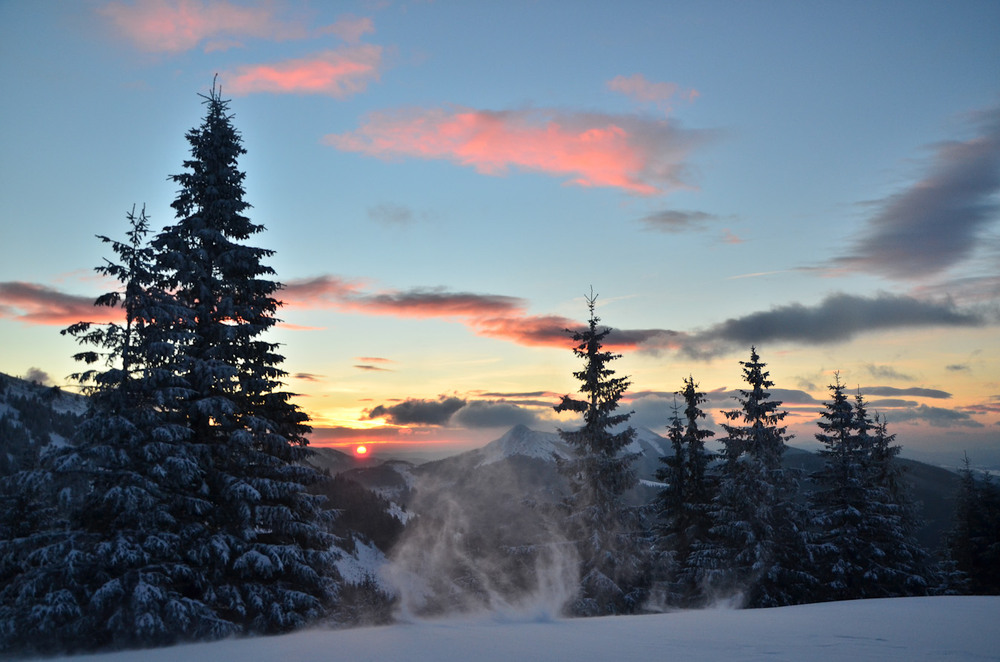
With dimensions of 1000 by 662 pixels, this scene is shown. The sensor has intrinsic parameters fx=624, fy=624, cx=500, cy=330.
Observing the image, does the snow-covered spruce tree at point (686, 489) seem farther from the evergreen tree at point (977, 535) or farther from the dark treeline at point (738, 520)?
the evergreen tree at point (977, 535)

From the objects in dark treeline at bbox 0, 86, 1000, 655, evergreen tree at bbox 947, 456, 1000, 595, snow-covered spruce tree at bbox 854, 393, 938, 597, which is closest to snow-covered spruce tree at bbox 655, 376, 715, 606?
dark treeline at bbox 0, 86, 1000, 655

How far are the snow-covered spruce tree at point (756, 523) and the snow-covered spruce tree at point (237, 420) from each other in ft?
68.8

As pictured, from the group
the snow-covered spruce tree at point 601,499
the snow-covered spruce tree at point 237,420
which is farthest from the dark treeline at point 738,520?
the snow-covered spruce tree at point 237,420

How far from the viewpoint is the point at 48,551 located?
14.3 metres

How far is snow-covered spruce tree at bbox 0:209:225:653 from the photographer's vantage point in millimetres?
13891

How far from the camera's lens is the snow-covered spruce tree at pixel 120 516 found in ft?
45.6

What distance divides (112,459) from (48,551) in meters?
2.32

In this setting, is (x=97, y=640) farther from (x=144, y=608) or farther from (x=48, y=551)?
(x=48, y=551)

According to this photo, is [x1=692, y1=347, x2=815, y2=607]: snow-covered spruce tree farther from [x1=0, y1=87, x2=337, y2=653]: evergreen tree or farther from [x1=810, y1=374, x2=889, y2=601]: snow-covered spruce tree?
[x1=0, y1=87, x2=337, y2=653]: evergreen tree

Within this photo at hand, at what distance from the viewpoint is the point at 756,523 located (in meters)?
31.2

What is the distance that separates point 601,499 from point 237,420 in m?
17.2

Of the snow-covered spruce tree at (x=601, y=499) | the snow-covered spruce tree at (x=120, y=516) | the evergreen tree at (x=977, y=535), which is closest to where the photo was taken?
the snow-covered spruce tree at (x=120, y=516)

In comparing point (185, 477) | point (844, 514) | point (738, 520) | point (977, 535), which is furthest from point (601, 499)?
point (977, 535)

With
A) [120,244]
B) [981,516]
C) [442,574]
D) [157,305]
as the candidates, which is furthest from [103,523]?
[442,574]
